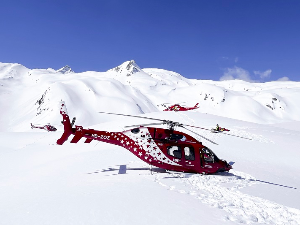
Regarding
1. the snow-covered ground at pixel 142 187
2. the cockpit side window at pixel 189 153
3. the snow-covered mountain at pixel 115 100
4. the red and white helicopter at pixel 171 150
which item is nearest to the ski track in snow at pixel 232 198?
the snow-covered ground at pixel 142 187

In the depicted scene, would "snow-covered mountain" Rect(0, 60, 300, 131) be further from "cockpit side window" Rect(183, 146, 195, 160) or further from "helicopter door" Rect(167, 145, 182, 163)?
"cockpit side window" Rect(183, 146, 195, 160)

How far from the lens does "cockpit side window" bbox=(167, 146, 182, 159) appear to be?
1054 centimetres

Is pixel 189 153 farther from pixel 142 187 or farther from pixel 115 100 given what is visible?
pixel 115 100

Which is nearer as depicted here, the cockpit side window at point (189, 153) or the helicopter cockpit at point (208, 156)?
the cockpit side window at point (189, 153)

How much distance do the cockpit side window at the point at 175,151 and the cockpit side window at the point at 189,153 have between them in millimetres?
296

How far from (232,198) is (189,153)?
328cm

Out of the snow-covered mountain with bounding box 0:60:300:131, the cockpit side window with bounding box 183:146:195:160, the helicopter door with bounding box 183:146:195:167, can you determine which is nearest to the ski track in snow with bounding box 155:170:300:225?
the helicopter door with bounding box 183:146:195:167

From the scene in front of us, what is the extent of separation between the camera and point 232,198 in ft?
25.2

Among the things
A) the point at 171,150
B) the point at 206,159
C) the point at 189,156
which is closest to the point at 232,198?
the point at 206,159

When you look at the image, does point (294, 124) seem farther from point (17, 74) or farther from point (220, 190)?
point (17, 74)

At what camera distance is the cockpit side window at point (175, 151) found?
10543mm

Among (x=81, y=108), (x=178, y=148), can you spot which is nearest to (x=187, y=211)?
(x=178, y=148)

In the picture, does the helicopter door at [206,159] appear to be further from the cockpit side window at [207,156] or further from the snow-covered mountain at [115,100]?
the snow-covered mountain at [115,100]

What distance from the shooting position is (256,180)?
10.8 meters
